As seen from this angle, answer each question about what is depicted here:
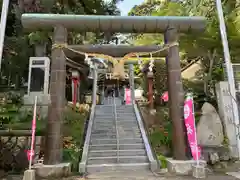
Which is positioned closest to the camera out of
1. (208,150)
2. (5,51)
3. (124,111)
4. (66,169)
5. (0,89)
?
(66,169)

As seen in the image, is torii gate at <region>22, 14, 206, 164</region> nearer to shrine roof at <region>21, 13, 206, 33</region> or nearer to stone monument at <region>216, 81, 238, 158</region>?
shrine roof at <region>21, 13, 206, 33</region>

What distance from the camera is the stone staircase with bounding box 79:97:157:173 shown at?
7723 millimetres

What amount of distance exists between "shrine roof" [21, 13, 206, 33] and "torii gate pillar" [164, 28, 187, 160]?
0.36 meters

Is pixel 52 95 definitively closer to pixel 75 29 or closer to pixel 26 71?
pixel 75 29

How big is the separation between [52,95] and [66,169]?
236cm

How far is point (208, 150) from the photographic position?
29.5 feet

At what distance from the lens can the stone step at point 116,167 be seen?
293 inches

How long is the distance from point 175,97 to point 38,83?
9935 mm

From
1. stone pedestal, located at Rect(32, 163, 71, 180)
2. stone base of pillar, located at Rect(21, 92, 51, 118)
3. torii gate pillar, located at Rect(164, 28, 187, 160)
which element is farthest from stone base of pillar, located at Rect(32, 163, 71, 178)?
stone base of pillar, located at Rect(21, 92, 51, 118)

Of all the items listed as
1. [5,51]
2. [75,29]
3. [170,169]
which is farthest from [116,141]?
[5,51]

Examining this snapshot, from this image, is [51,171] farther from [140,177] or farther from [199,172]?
[199,172]

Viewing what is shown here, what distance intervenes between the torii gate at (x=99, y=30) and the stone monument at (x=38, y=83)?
14.9 ft

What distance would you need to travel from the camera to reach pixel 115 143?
369 inches

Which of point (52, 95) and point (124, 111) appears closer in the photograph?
point (52, 95)
